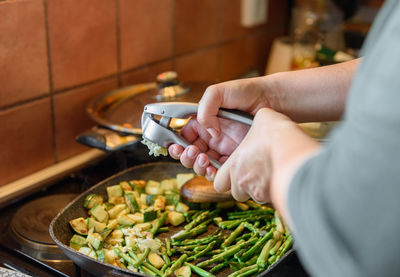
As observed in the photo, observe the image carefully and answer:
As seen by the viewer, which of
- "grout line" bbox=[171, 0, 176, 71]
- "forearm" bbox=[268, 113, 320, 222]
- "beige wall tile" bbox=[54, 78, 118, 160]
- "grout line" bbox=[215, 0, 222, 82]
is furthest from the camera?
"grout line" bbox=[215, 0, 222, 82]

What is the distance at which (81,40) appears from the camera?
3.97 feet

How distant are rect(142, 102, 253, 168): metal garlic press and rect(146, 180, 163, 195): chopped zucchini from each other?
0.27 meters

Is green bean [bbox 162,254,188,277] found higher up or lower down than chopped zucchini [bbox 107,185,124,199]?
lower down

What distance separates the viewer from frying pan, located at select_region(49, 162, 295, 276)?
835 mm

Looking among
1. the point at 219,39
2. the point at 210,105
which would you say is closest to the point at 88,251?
the point at 210,105

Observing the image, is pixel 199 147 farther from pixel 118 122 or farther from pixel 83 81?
pixel 83 81

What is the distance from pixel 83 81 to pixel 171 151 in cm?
44

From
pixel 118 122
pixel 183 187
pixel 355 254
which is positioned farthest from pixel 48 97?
pixel 355 254

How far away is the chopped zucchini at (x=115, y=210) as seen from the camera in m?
1.07

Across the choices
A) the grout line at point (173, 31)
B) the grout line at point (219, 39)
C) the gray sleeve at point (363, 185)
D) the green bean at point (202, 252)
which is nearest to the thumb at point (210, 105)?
the green bean at point (202, 252)

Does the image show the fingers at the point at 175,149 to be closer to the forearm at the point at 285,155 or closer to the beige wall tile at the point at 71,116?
the forearm at the point at 285,155

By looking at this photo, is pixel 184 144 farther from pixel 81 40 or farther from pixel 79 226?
pixel 81 40

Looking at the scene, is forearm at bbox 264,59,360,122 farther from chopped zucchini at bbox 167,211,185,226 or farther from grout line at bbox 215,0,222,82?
grout line at bbox 215,0,222,82

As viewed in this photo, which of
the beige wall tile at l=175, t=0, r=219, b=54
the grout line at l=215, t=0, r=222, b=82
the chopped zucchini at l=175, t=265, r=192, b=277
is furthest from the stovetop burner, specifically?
the grout line at l=215, t=0, r=222, b=82
